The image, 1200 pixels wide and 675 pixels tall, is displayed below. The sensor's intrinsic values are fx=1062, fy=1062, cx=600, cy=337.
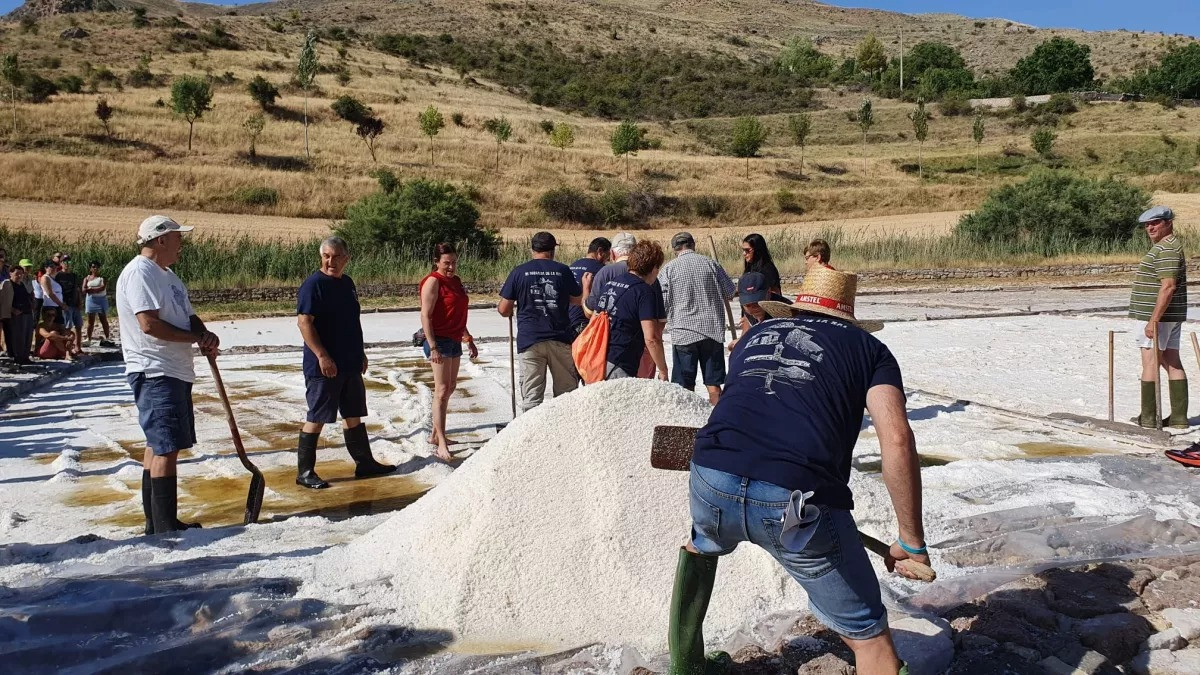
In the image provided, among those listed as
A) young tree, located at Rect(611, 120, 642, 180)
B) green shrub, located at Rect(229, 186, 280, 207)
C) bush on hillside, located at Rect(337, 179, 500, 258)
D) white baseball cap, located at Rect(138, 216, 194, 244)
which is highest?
young tree, located at Rect(611, 120, 642, 180)

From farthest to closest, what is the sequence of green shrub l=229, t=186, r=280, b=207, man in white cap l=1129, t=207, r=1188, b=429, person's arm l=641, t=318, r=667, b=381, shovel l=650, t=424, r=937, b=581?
green shrub l=229, t=186, r=280, b=207 < man in white cap l=1129, t=207, r=1188, b=429 < person's arm l=641, t=318, r=667, b=381 < shovel l=650, t=424, r=937, b=581

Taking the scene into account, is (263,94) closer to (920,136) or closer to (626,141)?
(626,141)

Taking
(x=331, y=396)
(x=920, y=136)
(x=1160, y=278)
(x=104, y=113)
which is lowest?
(x=331, y=396)

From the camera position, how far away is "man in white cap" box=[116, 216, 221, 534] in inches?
209

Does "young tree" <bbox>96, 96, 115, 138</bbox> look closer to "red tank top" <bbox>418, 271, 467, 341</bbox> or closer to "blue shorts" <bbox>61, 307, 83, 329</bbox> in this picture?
"blue shorts" <bbox>61, 307, 83, 329</bbox>

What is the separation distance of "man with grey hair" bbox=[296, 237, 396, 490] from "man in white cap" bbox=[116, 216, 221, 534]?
1.23m

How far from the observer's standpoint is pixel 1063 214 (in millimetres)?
33875

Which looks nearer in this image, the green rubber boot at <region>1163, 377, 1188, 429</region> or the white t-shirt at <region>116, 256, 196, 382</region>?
the white t-shirt at <region>116, 256, 196, 382</region>

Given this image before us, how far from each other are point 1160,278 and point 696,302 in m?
3.48

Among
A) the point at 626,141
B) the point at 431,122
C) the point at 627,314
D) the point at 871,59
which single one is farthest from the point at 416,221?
the point at 871,59

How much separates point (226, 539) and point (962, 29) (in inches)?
6072

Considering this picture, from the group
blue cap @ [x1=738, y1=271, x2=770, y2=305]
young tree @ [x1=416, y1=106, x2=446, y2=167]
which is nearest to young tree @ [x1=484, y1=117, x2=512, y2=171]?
young tree @ [x1=416, y1=106, x2=446, y2=167]

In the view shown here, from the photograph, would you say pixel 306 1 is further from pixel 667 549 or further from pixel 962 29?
pixel 667 549

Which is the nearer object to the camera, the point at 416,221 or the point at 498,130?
the point at 416,221
